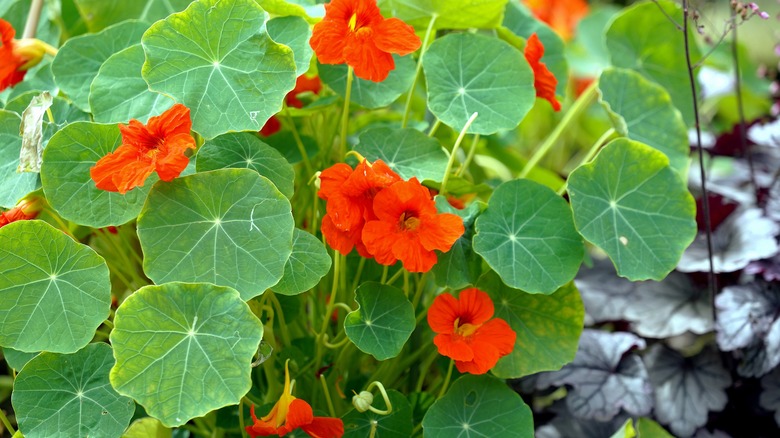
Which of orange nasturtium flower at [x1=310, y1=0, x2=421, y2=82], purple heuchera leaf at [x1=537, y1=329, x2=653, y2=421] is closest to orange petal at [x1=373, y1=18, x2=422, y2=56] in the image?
orange nasturtium flower at [x1=310, y1=0, x2=421, y2=82]

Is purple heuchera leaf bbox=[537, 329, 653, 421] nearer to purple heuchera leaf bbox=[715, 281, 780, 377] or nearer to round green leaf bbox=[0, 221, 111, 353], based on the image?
purple heuchera leaf bbox=[715, 281, 780, 377]

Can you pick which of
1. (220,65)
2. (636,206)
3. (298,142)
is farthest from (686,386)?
(220,65)

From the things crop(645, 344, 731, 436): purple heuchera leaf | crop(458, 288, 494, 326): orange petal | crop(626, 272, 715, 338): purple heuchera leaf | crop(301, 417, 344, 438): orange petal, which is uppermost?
crop(458, 288, 494, 326): orange petal

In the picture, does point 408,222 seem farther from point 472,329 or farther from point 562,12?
point 562,12

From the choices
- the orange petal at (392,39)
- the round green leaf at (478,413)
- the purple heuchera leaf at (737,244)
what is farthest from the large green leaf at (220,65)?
the purple heuchera leaf at (737,244)

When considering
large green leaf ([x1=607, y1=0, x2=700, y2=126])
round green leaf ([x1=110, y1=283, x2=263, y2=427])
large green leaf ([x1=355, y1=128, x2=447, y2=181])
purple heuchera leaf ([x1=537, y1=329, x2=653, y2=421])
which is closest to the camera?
round green leaf ([x1=110, y1=283, x2=263, y2=427])

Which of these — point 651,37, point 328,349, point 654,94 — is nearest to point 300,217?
point 328,349

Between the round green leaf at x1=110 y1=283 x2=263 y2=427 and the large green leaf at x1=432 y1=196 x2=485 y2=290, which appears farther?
the large green leaf at x1=432 y1=196 x2=485 y2=290

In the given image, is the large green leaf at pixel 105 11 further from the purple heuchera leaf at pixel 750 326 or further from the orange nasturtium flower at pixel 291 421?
the purple heuchera leaf at pixel 750 326
